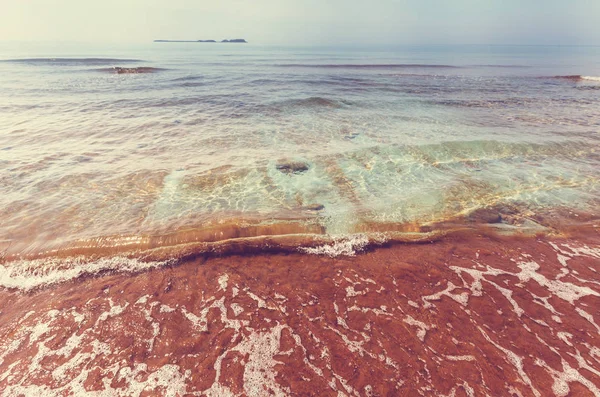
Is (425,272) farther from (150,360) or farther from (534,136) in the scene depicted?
(534,136)

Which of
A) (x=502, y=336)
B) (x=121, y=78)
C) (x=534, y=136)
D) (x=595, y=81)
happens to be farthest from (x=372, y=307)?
(x=595, y=81)

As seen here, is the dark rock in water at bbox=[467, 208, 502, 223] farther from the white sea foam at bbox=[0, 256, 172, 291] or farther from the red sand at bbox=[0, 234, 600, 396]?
the white sea foam at bbox=[0, 256, 172, 291]

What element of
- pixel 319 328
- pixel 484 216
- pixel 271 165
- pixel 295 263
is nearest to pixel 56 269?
pixel 295 263

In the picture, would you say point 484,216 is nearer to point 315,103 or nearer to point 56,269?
point 56,269

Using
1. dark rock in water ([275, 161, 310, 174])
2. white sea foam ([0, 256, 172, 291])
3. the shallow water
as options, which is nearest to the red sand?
white sea foam ([0, 256, 172, 291])

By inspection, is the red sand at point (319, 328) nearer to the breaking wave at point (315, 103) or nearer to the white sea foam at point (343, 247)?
the white sea foam at point (343, 247)

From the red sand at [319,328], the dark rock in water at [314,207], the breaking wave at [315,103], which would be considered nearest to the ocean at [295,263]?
the red sand at [319,328]

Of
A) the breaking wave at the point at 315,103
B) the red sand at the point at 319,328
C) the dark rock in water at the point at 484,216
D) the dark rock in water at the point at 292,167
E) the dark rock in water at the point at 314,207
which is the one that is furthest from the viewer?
the breaking wave at the point at 315,103
